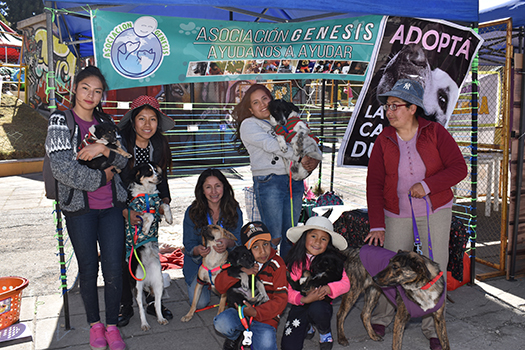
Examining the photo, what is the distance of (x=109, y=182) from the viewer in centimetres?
328

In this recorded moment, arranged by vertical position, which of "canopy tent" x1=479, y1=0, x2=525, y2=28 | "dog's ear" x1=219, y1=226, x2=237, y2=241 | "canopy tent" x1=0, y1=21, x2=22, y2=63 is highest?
"canopy tent" x1=0, y1=21, x2=22, y2=63

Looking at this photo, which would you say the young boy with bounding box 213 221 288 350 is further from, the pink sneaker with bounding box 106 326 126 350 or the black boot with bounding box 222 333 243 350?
the pink sneaker with bounding box 106 326 126 350

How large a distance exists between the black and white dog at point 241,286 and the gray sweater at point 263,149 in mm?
1085

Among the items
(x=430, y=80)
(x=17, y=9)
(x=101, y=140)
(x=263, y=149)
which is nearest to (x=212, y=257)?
(x=263, y=149)

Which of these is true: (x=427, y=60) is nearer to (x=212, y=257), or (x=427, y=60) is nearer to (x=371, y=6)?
(x=371, y=6)

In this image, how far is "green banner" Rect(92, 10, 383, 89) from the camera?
382cm

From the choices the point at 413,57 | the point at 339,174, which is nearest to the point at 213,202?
the point at 413,57

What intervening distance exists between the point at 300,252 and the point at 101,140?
1762 mm

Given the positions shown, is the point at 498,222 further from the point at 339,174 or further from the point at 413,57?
the point at 339,174

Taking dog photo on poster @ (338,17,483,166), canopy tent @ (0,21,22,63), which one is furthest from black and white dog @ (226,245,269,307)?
canopy tent @ (0,21,22,63)

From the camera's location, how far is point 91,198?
3182mm

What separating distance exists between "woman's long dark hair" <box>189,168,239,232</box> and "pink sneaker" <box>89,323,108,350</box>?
115 centimetres

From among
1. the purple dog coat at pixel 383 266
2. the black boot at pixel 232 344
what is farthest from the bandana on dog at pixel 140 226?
the purple dog coat at pixel 383 266

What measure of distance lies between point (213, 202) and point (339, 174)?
8793 millimetres
